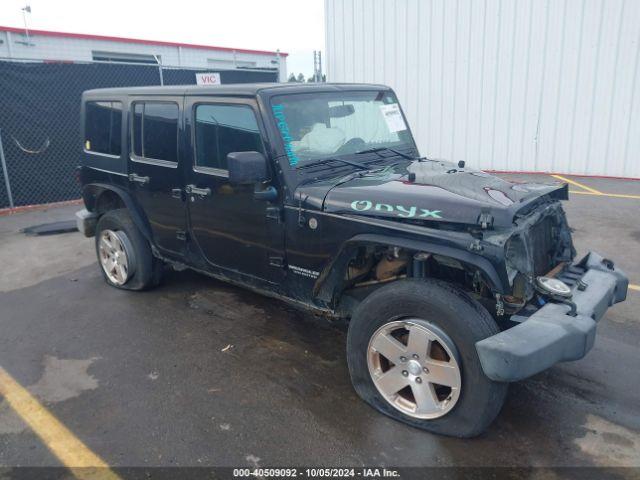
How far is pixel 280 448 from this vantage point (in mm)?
3047

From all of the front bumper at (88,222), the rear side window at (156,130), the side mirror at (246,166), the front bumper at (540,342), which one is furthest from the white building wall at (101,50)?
the front bumper at (540,342)

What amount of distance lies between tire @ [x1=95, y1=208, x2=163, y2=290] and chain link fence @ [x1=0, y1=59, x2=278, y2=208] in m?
4.63

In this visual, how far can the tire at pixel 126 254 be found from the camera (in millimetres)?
5238

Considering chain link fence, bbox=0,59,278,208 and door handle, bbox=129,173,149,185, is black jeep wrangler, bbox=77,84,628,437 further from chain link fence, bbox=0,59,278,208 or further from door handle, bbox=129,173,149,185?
chain link fence, bbox=0,59,278,208

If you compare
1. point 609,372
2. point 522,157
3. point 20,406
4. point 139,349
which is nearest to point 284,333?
point 139,349

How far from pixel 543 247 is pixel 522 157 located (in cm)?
886

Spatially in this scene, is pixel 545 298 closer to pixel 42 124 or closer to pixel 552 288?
pixel 552 288

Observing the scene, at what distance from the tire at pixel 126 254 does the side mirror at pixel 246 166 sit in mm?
2129

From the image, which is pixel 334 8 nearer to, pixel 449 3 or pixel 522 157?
pixel 449 3

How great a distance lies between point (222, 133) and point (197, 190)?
53 cm

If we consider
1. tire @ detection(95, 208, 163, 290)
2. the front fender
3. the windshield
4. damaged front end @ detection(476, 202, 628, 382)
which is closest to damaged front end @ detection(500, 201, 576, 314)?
damaged front end @ detection(476, 202, 628, 382)

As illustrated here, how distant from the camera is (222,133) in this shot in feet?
13.5

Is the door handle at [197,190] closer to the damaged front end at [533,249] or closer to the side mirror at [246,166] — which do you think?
the side mirror at [246,166]

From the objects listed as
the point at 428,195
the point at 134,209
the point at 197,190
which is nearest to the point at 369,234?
the point at 428,195
